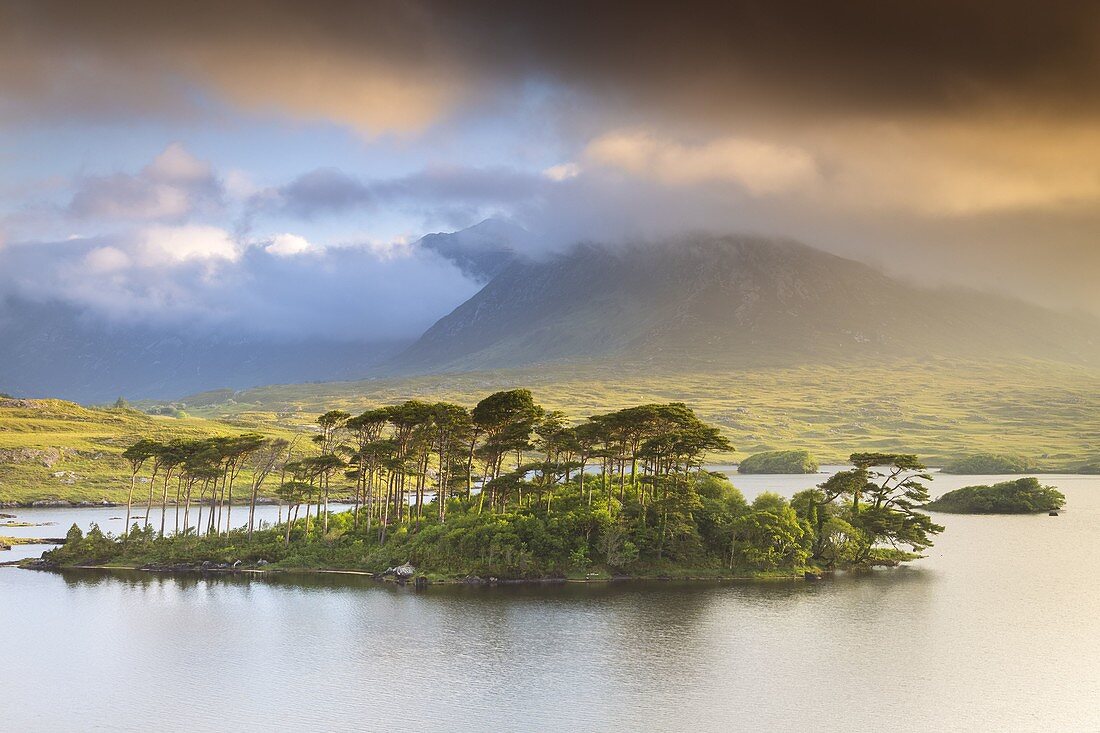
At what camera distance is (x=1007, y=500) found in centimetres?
15050

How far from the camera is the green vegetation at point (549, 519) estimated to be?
83938 mm

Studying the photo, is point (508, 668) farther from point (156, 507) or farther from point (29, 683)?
point (156, 507)

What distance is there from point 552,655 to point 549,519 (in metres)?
27.1

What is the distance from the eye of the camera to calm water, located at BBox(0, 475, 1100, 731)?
4800 cm

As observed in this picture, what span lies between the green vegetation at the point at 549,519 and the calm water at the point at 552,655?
16.2ft

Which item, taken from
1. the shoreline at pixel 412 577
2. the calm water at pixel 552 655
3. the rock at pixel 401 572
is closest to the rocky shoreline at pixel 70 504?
the shoreline at pixel 412 577

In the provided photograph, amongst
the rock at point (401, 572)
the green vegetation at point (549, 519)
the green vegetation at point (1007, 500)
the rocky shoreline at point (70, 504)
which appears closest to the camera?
the rock at point (401, 572)

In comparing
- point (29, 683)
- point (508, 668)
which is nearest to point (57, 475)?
point (29, 683)

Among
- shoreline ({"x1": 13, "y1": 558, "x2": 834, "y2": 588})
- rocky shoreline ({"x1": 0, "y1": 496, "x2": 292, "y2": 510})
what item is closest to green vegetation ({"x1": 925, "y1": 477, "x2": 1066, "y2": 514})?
shoreline ({"x1": 13, "y1": 558, "x2": 834, "y2": 588})

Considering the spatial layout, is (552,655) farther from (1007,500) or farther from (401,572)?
(1007,500)

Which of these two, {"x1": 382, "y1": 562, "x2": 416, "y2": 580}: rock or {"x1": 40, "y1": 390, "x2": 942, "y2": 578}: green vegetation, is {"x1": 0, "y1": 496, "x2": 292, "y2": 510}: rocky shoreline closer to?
{"x1": 40, "y1": 390, "x2": 942, "y2": 578}: green vegetation

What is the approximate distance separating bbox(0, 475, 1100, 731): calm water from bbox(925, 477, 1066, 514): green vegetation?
6696 centimetres

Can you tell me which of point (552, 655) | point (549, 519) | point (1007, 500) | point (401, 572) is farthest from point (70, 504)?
point (1007, 500)

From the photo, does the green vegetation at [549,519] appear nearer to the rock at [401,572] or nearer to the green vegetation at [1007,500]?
the rock at [401,572]
